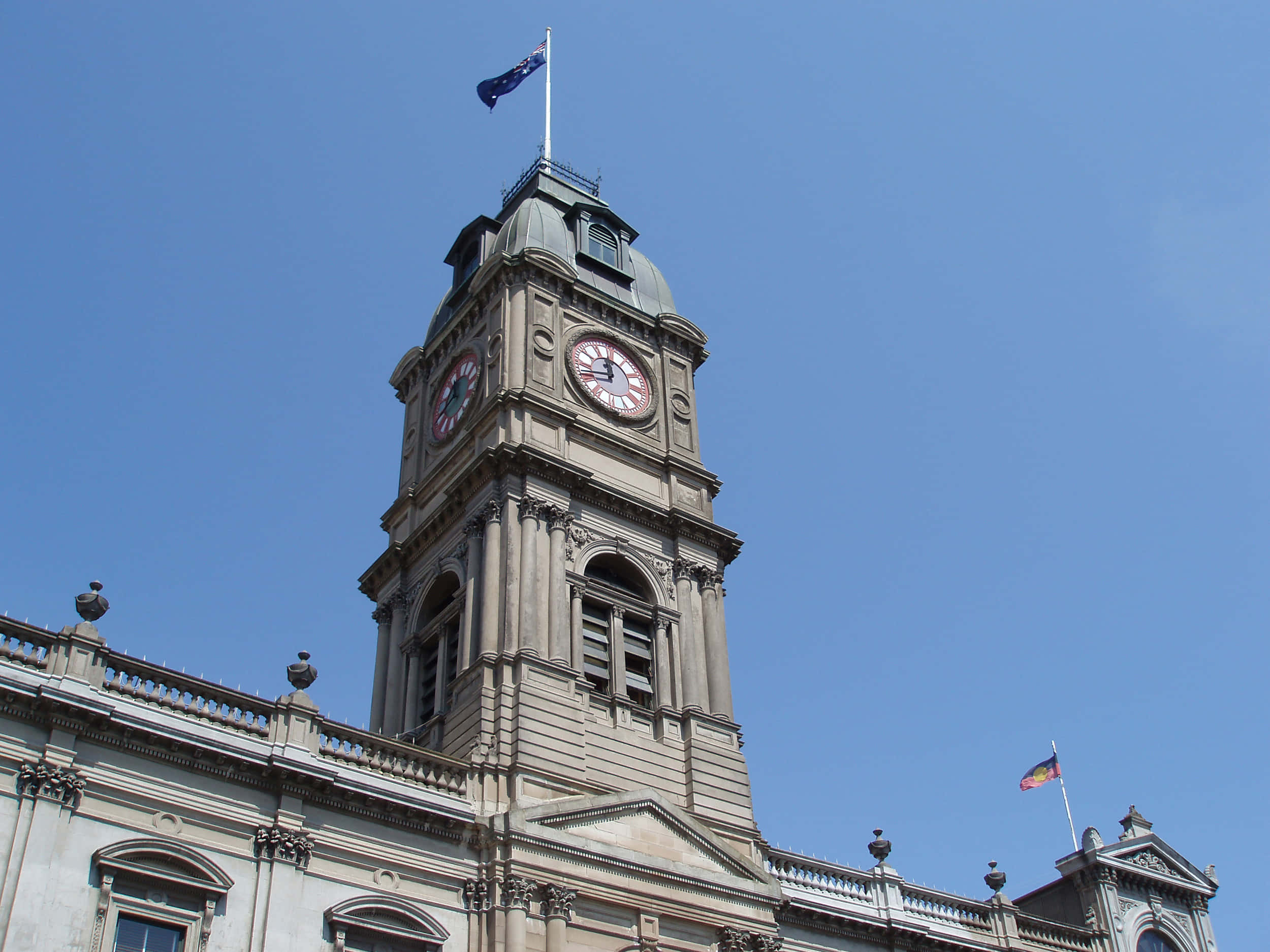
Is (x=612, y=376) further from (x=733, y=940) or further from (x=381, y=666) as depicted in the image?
(x=733, y=940)

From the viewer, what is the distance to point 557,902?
3114 centimetres

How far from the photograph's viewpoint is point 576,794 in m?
33.6

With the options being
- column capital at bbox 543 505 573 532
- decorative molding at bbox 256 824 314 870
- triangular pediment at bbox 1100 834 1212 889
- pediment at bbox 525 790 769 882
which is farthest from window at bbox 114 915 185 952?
triangular pediment at bbox 1100 834 1212 889

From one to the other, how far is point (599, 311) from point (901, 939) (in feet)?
69.9

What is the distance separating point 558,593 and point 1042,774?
21.2 meters

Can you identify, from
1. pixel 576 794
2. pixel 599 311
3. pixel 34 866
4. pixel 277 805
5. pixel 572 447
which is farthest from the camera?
pixel 599 311

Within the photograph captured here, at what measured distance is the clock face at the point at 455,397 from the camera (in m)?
43.4

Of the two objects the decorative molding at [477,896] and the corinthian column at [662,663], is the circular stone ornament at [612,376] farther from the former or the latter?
the decorative molding at [477,896]

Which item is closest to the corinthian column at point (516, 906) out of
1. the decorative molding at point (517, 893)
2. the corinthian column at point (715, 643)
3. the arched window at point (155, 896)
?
the decorative molding at point (517, 893)

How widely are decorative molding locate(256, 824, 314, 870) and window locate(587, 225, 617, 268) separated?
24333mm

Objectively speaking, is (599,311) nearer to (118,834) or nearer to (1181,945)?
(118,834)

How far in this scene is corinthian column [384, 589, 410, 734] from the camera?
39.3 m

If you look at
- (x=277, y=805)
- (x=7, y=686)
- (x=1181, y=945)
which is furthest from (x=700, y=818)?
(x=1181, y=945)

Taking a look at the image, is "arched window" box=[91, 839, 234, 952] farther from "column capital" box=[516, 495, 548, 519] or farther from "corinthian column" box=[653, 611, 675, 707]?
"corinthian column" box=[653, 611, 675, 707]
